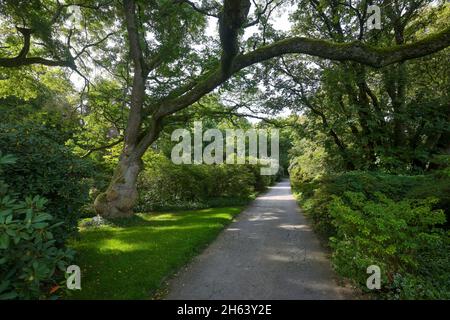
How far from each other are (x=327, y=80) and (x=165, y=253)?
961cm

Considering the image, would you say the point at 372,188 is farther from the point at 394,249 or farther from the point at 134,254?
the point at 134,254

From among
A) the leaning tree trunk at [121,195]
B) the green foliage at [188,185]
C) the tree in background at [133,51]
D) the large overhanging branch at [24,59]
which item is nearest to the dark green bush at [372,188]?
the tree in background at [133,51]

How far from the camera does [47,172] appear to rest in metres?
5.09

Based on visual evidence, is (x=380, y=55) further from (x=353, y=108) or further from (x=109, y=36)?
(x=109, y=36)

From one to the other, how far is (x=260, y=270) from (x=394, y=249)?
2672 mm

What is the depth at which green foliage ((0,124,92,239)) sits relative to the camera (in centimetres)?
483

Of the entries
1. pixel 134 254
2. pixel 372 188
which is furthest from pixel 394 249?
pixel 134 254

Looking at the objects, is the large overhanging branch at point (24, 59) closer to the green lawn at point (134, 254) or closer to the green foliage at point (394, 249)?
the green lawn at point (134, 254)

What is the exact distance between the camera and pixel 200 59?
13.2m

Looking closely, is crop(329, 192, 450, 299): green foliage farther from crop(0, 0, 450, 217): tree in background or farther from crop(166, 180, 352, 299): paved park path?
crop(0, 0, 450, 217): tree in background

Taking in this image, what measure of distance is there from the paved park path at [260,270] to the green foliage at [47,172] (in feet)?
8.19

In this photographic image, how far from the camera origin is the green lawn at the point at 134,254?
4.98m

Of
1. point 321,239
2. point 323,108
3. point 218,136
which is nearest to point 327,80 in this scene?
point 323,108

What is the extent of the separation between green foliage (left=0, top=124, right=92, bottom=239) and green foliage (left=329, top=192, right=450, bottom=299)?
517cm
